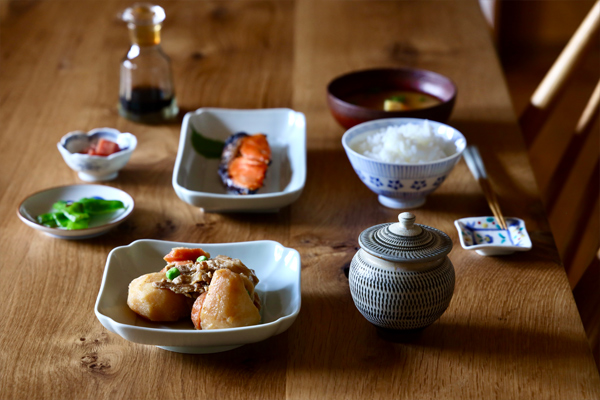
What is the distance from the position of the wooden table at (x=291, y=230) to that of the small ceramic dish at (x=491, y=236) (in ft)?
0.09

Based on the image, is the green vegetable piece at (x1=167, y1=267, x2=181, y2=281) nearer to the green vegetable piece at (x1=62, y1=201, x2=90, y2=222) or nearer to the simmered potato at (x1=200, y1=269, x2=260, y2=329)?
the simmered potato at (x1=200, y1=269, x2=260, y2=329)

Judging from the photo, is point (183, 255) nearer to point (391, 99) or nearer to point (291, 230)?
point (291, 230)

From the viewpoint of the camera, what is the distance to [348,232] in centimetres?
124

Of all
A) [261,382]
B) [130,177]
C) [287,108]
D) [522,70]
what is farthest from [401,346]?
[522,70]

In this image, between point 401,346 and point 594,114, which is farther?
point 594,114

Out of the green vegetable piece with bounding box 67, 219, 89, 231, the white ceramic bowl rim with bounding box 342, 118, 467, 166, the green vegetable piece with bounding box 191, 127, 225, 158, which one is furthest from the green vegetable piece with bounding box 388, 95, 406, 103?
the green vegetable piece with bounding box 67, 219, 89, 231

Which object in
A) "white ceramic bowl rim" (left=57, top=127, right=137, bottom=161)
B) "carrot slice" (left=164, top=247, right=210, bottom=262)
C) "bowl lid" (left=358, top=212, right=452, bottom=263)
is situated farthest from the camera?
"white ceramic bowl rim" (left=57, top=127, right=137, bottom=161)

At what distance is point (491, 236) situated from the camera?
1.19 meters

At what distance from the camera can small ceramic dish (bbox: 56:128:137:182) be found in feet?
4.51

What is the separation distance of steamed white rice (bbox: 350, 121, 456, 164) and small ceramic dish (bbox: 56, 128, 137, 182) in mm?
538

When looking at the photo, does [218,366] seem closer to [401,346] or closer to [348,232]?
[401,346]

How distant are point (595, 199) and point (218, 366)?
1.25m

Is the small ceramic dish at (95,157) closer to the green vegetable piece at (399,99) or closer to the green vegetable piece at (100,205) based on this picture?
the green vegetable piece at (100,205)

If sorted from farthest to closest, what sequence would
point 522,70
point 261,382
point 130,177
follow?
point 522,70, point 130,177, point 261,382
